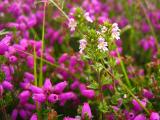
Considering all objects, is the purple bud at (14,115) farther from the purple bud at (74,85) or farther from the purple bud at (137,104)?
the purple bud at (137,104)

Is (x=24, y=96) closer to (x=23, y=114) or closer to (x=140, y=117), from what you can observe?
(x=23, y=114)

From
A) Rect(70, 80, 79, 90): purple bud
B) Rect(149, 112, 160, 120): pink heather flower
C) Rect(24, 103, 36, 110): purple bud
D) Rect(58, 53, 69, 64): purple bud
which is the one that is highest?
Rect(58, 53, 69, 64): purple bud

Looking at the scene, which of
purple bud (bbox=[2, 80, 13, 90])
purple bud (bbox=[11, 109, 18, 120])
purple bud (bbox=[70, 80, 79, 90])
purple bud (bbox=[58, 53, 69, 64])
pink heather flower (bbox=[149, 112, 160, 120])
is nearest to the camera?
pink heather flower (bbox=[149, 112, 160, 120])

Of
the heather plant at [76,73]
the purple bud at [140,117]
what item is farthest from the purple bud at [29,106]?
the purple bud at [140,117]

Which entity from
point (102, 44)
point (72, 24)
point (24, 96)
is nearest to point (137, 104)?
point (102, 44)

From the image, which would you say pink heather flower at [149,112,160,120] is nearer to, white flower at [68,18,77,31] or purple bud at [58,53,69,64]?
white flower at [68,18,77,31]

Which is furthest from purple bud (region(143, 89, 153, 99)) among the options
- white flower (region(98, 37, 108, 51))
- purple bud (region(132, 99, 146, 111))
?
white flower (region(98, 37, 108, 51))

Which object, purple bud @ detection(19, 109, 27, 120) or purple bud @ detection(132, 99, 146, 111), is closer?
purple bud @ detection(132, 99, 146, 111)

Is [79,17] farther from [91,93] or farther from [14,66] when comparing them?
[14,66]
